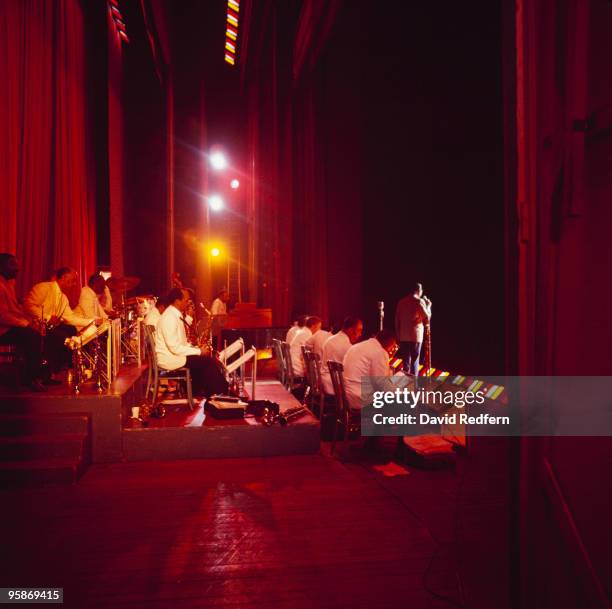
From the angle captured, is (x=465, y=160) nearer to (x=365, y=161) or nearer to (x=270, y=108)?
(x=365, y=161)

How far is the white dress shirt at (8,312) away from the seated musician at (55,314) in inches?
10.3

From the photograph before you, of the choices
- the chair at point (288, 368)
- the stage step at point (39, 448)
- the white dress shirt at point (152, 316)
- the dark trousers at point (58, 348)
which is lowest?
the stage step at point (39, 448)

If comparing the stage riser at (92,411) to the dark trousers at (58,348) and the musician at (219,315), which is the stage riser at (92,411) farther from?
the musician at (219,315)

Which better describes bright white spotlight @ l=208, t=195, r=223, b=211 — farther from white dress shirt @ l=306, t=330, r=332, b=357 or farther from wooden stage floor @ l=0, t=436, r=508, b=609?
wooden stage floor @ l=0, t=436, r=508, b=609

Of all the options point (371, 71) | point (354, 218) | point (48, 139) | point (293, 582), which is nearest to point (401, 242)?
point (354, 218)

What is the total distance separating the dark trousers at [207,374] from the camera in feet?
18.6

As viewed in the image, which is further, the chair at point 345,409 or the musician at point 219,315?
the musician at point 219,315

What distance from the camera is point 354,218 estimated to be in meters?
10.3

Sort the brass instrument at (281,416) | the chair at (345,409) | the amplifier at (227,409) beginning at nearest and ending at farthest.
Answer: the chair at (345,409), the brass instrument at (281,416), the amplifier at (227,409)

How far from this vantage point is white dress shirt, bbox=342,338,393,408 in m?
4.70

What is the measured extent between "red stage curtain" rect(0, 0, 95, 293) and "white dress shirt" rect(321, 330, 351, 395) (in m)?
3.90

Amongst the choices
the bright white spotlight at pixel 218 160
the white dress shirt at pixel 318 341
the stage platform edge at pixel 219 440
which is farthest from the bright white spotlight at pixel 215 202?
the stage platform edge at pixel 219 440

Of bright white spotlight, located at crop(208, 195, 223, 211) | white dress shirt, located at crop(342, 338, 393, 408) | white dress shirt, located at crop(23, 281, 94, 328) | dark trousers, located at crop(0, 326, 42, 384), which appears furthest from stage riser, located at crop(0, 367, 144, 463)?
bright white spotlight, located at crop(208, 195, 223, 211)

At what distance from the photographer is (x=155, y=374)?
5273 millimetres
